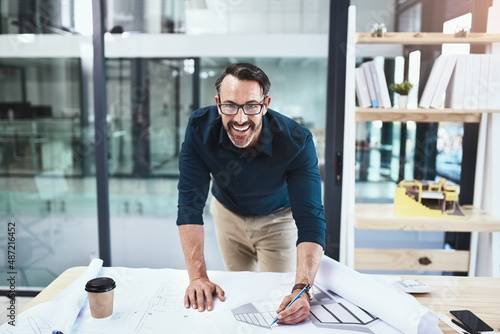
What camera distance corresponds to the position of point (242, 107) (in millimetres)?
1415

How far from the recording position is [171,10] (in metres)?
3.19

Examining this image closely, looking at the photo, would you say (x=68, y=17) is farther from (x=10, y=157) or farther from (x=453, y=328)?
(x=453, y=328)

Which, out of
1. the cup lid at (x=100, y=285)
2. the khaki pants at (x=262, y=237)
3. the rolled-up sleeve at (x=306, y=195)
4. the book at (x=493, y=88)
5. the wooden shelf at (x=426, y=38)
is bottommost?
the khaki pants at (x=262, y=237)

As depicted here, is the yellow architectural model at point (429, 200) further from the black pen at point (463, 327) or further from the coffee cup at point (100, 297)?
the coffee cup at point (100, 297)

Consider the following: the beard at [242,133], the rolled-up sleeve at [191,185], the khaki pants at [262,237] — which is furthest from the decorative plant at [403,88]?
the rolled-up sleeve at [191,185]

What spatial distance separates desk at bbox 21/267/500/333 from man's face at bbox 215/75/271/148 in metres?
0.71

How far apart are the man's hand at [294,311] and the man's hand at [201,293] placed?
19 cm

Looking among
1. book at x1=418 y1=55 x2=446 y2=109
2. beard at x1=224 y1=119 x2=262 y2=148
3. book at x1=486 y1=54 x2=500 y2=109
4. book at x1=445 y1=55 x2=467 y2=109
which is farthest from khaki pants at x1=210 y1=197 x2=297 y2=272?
book at x1=486 y1=54 x2=500 y2=109

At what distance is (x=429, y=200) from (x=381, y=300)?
4.11 feet

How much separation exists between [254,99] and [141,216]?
295cm

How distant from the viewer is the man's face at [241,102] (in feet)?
4.60

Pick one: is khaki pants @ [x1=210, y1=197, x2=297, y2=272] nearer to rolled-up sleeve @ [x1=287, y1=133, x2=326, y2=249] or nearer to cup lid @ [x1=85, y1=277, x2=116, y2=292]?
rolled-up sleeve @ [x1=287, y1=133, x2=326, y2=249]

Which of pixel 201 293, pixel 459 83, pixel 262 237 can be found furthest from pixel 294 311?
pixel 459 83

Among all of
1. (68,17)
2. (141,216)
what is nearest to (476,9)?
(68,17)
